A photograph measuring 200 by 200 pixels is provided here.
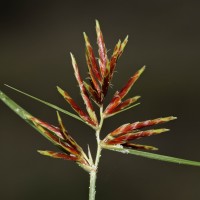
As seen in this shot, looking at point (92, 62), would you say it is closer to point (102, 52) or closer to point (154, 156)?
point (102, 52)

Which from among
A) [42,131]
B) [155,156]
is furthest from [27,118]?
[155,156]

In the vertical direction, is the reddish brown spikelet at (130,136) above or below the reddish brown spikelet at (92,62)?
below

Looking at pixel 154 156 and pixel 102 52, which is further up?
pixel 102 52

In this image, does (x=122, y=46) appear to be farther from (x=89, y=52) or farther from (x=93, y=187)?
(x=93, y=187)

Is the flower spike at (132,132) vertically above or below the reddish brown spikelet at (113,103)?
below

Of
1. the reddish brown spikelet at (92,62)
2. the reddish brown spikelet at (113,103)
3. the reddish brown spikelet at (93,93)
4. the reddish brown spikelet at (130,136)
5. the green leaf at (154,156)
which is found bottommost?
the green leaf at (154,156)

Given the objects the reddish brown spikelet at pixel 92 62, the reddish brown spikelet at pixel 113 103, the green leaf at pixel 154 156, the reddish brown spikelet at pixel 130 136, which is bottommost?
the green leaf at pixel 154 156

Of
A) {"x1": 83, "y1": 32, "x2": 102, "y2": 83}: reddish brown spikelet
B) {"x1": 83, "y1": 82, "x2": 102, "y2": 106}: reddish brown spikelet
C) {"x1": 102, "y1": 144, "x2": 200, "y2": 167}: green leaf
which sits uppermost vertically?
{"x1": 83, "y1": 32, "x2": 102, "y2": 83}: reddish brown spikelet

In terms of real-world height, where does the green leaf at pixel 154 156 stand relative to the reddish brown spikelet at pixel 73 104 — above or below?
below

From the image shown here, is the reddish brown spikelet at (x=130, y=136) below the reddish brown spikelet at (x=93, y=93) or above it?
below

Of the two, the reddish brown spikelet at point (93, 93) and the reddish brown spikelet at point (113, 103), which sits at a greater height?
the reddish brown spikelet at point (93, 93)

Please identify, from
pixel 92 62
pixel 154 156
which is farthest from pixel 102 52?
pixel 154 156
